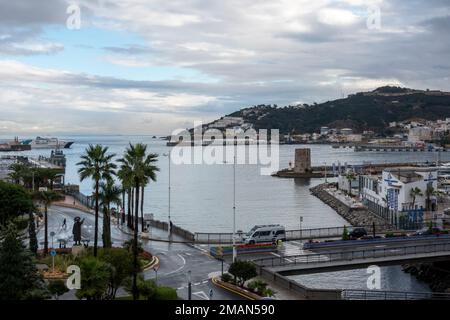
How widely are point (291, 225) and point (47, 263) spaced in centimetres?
4061

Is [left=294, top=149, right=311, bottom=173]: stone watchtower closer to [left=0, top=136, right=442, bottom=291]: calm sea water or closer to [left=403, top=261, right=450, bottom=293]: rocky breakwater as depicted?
[left=0, top=136, right=442, bottom=291]: calm sea water

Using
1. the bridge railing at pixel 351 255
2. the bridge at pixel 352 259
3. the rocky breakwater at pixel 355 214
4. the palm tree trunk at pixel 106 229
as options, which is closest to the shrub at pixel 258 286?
the bridge at pixel 352 259

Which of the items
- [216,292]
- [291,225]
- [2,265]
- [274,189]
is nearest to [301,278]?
[216,292]

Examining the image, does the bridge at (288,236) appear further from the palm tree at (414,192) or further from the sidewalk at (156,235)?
the palm tree at (414,192)

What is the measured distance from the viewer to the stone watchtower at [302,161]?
148000mm

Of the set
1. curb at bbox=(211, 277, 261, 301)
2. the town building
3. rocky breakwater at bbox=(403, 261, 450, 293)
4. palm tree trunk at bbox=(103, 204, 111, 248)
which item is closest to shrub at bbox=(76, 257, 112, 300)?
curb at bbox=(211, 277, 261, 301)

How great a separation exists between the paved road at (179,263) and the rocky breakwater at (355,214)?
24000 mm

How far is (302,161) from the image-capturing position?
14988 cm

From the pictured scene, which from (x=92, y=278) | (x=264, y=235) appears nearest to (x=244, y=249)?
(x=264, y=235)

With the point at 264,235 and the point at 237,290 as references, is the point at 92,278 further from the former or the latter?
the point at 264,235
